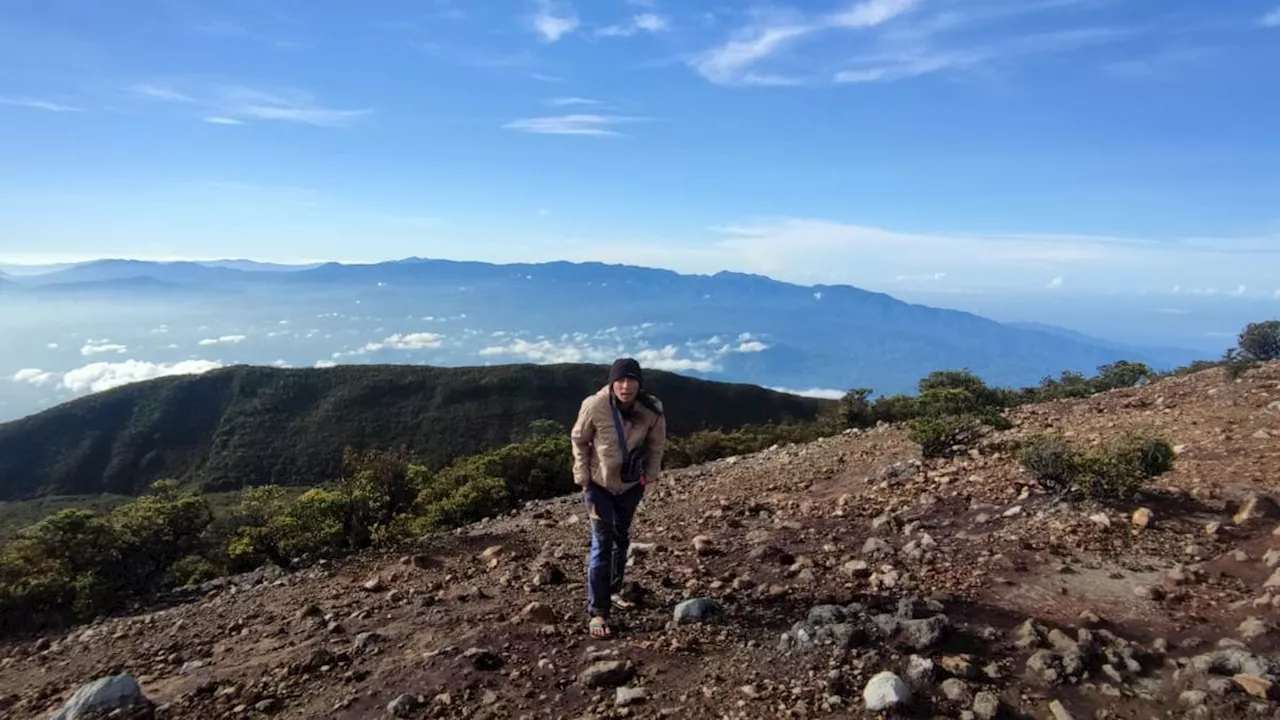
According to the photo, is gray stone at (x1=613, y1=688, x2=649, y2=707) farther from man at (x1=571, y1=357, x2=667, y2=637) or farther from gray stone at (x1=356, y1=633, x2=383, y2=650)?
gray stone at (x1=356, y1=633, x2=383, y2=650)

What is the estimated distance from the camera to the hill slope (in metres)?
66.8

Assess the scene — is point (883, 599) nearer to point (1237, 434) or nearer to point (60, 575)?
point (1237, 434)

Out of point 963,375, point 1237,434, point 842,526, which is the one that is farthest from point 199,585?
point 963,375

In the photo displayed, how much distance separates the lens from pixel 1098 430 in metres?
10.2

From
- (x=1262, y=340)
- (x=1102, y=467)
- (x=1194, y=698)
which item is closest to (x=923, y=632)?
(x=1194, y=698)

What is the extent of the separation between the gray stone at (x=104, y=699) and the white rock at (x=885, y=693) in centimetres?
497

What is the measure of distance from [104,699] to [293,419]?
74.8 meters

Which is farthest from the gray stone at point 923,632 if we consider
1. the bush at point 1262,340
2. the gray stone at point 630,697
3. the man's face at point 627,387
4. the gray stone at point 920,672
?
the bush at point 1262,340

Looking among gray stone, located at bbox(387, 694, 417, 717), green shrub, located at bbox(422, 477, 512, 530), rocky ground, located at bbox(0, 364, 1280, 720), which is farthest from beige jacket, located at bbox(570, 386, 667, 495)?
green shrub, located at bbox(422, 477, 512, 530)

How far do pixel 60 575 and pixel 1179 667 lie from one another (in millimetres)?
14422

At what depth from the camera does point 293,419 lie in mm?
72625

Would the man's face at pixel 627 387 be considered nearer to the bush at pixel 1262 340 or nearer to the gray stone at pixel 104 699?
the gray stone at pixel 104 699

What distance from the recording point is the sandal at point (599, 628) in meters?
5.14

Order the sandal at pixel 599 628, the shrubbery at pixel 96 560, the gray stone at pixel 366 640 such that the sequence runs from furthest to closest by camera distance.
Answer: the shrubbery at pixel 96 560 → the gray stone at pixel 366 640 → the sandal at pixel 599 628
